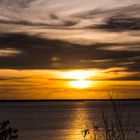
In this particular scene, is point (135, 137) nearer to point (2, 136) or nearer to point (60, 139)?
point (60, 139)

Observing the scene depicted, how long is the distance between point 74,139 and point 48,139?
14.0 ft

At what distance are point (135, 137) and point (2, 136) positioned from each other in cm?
4659

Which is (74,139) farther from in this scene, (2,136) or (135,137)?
(2,136)

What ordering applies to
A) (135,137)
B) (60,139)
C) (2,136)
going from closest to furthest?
(2,136) → (135,137) → (60,139)

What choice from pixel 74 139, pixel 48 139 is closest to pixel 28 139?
pixel 48 139

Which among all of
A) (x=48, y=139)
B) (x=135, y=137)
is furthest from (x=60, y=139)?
(x=135, y=137)

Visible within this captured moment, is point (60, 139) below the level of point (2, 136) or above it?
above

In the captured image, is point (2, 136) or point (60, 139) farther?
point (60, 139)

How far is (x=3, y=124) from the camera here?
25.9 feet

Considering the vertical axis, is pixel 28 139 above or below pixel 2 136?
above

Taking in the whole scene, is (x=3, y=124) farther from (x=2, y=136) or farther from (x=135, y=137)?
(x=135, y=137)

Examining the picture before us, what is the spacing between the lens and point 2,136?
7.70 m

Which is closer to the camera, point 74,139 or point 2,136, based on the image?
point 2,136

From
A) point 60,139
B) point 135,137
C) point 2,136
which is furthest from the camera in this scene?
point 60,139
